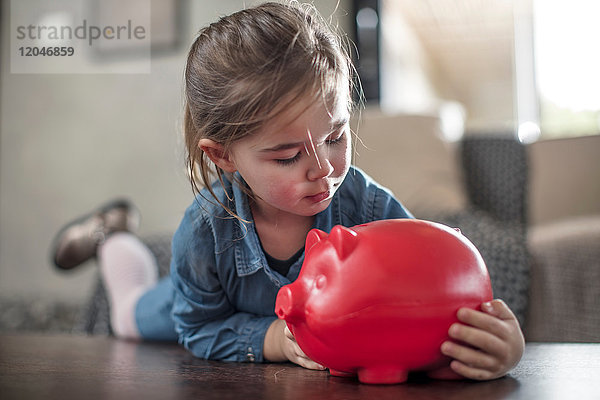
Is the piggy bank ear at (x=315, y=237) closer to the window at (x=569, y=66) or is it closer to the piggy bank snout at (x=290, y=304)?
the piggy bank snout at (x=290, y=304)

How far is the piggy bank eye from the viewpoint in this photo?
0.64m

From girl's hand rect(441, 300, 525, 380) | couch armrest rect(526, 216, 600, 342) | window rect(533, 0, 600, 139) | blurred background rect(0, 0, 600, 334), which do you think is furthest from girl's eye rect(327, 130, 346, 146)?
window rect(533, 0, 600, 139)

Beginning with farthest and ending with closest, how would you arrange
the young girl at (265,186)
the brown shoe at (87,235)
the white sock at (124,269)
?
1. the brown shoe at (87,235)
2. the white sock at (124,269)
3. the young girl at (265,186)

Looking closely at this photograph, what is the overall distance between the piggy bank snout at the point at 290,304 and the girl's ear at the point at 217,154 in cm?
29

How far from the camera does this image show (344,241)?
2.11 feet

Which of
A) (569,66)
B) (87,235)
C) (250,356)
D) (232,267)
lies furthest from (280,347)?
(569,66)

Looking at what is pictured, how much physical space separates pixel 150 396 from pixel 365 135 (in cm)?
179

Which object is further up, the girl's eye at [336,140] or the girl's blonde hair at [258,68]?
the girl's blonde hair at [258,68]

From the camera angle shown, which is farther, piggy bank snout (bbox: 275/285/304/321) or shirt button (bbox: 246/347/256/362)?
shirt button (bbox: 246/347/256/362)

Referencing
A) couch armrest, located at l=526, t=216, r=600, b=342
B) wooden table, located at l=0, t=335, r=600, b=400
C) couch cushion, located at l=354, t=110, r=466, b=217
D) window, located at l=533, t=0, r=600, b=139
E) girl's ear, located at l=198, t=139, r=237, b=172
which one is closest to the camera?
wooden table, located at l=0, t=335, r=600, b=400

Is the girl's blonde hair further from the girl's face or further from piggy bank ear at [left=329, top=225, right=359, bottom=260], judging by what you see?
piggy bank ear at [left=329, top=225, right=359, bottom=260]

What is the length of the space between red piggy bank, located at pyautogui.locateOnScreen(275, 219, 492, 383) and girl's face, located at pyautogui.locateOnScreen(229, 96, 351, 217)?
0.13m

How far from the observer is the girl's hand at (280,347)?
0.84m

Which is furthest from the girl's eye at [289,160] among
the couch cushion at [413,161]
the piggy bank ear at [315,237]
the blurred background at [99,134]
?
the blurred background at [99,134]
